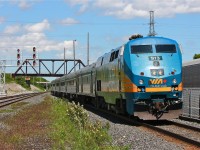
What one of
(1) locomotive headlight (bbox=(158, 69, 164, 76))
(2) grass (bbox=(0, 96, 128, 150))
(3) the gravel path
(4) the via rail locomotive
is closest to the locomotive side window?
(4) the via rail locomotive

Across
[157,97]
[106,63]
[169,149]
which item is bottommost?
[169,149]

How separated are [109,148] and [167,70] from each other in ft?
28.5

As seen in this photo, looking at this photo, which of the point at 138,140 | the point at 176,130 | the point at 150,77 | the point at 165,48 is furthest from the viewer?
the point at 165,48

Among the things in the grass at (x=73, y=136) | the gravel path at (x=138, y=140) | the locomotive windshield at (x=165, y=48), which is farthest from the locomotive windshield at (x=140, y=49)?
the grass at (x=73, y=136)

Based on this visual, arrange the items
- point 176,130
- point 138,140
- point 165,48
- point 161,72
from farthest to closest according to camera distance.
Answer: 1. point 165,48
2. point 161,72
3. point 176,130
4. point 138,140

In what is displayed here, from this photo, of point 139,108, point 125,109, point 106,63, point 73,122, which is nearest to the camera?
point 73,122

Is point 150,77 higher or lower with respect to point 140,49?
lower

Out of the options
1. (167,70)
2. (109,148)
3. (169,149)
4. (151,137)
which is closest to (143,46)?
(167,70)

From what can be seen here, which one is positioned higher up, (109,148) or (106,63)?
(106,63)

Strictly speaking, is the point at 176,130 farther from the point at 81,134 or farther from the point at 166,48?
the point at 81,134

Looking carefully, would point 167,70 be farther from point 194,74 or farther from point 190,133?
point 194,74

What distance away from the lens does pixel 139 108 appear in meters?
18.0

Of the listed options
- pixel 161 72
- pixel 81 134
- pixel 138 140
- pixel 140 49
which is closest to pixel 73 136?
pixel 81 134

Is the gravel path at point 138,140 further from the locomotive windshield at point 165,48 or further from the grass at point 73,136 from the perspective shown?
the locomotive windshield at point 165,48
